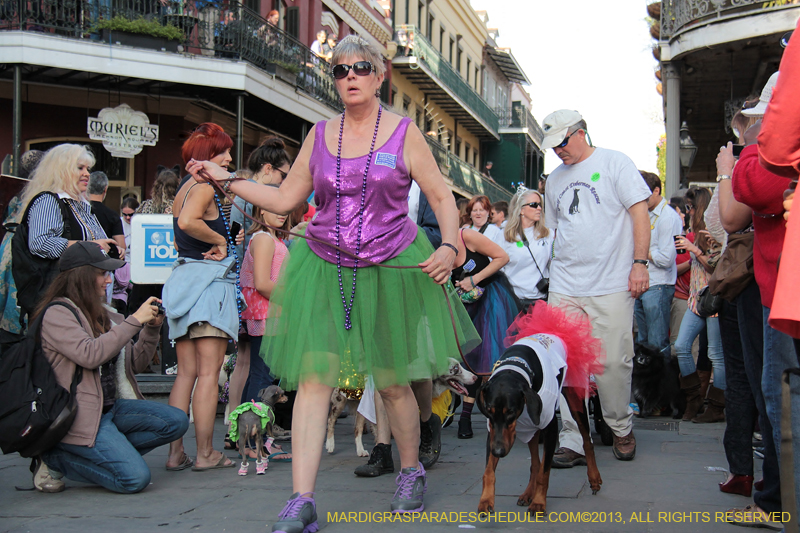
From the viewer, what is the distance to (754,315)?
3.58 m

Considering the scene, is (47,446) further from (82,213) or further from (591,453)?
(591,453)

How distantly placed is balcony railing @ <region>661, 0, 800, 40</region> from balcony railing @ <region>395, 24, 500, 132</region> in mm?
14902

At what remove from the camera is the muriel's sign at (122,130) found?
553 inches

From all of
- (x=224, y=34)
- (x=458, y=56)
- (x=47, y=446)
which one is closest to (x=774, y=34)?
(x=224, y=34)

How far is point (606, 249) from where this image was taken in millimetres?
5172

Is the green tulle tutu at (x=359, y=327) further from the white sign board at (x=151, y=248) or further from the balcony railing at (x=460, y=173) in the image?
the balcony railing at (x=460, y=173)

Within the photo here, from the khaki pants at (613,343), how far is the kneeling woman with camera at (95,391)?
2.65 m

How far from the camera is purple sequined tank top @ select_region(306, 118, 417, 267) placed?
371cm

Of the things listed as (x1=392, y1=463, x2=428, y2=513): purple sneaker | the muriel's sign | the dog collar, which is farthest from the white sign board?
the muriel's sign

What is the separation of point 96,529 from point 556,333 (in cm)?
264

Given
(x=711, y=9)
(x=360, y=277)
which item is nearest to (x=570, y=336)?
(x=360, y=277)

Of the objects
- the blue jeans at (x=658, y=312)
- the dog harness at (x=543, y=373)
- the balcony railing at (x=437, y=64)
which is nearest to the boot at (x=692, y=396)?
the blue jeans at (x=658, y=312)

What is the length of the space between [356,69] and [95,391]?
2378 millimetres

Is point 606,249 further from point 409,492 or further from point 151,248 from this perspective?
point 151,248
